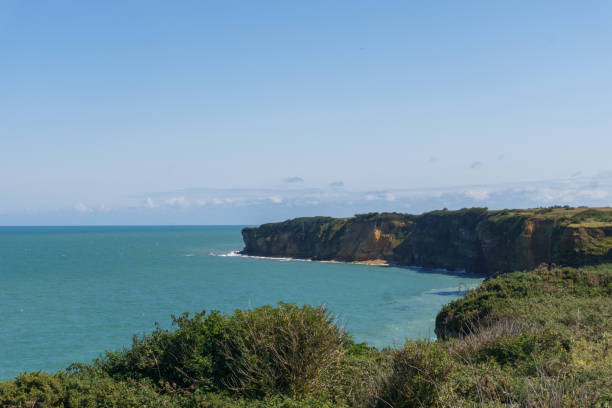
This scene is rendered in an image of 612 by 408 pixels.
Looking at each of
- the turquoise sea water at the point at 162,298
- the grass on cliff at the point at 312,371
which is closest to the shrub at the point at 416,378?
the grass on cliff at the point at 312,371

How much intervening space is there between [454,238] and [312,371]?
84.7 meters

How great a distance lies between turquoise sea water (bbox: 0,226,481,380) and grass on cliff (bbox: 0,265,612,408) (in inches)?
112

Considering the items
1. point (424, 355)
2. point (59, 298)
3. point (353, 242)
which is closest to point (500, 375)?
point (424, 355)

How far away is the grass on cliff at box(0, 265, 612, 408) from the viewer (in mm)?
8369

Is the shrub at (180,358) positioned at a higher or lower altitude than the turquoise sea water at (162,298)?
higher

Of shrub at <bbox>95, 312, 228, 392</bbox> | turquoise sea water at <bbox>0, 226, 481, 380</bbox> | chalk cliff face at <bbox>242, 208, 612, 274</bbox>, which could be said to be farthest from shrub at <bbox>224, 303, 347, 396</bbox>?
chalk cliff face at <bbox>242, 208, 612, 274</bbox>

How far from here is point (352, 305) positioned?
49031 mm

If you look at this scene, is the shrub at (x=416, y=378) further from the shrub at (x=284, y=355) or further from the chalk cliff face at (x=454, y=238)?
the chalk cliff face at (x=454, y=238)

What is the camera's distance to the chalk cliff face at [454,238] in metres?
47.6

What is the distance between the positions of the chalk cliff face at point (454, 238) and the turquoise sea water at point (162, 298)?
729 centimetres

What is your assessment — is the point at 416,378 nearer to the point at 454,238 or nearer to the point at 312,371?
the point at 312,371

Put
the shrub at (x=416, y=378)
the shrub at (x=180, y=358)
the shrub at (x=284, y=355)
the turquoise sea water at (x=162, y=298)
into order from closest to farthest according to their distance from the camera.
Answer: the shrub at (x=416, y=378) → the shrub at (x=284, y=355) → the shrub at (x=180, y=358) → the turquoise sea water at (x=162, y=298)

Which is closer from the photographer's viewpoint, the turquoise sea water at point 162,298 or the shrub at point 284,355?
the shrub at point 284,355

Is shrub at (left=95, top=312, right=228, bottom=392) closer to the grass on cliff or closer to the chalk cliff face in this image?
the grass on cliff
